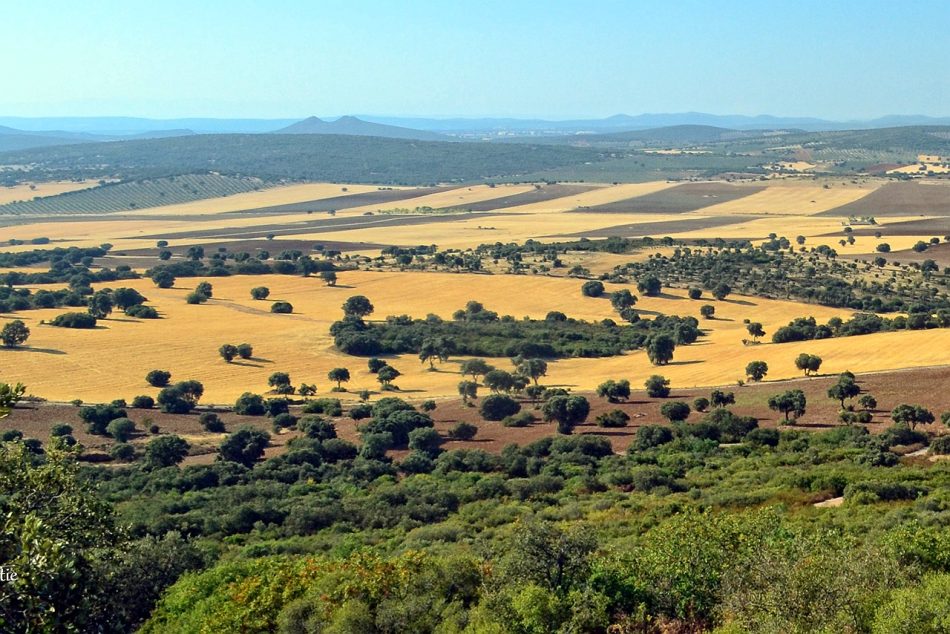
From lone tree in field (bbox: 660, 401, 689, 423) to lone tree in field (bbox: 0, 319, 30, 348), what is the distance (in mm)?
52334

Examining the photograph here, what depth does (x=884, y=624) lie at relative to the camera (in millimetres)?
18469

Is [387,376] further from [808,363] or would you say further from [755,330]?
[755,330]

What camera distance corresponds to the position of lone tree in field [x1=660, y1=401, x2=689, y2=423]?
2176 inches

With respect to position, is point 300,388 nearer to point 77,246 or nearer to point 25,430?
point 25,430

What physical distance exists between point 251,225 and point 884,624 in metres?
179

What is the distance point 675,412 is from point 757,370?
38.5 ft

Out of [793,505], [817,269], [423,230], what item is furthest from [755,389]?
[423,230]

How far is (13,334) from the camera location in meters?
82.0

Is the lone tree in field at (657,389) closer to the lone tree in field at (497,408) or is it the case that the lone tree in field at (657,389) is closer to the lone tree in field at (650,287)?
the lone tree in field at (497,408)

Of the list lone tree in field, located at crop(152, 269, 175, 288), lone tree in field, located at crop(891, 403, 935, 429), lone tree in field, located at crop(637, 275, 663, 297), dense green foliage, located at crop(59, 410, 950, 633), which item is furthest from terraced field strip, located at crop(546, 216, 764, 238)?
dense green foliage, located at crop(59, 410, 950, 633)

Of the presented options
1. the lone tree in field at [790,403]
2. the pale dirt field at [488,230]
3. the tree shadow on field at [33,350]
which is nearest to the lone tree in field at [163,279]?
the tree shadow on field at [33,350]

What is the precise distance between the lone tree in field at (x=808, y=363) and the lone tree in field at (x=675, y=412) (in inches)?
510

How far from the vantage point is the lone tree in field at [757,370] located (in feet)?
212

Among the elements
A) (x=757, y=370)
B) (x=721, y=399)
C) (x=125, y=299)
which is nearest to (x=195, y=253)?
(x=125, y=299)
